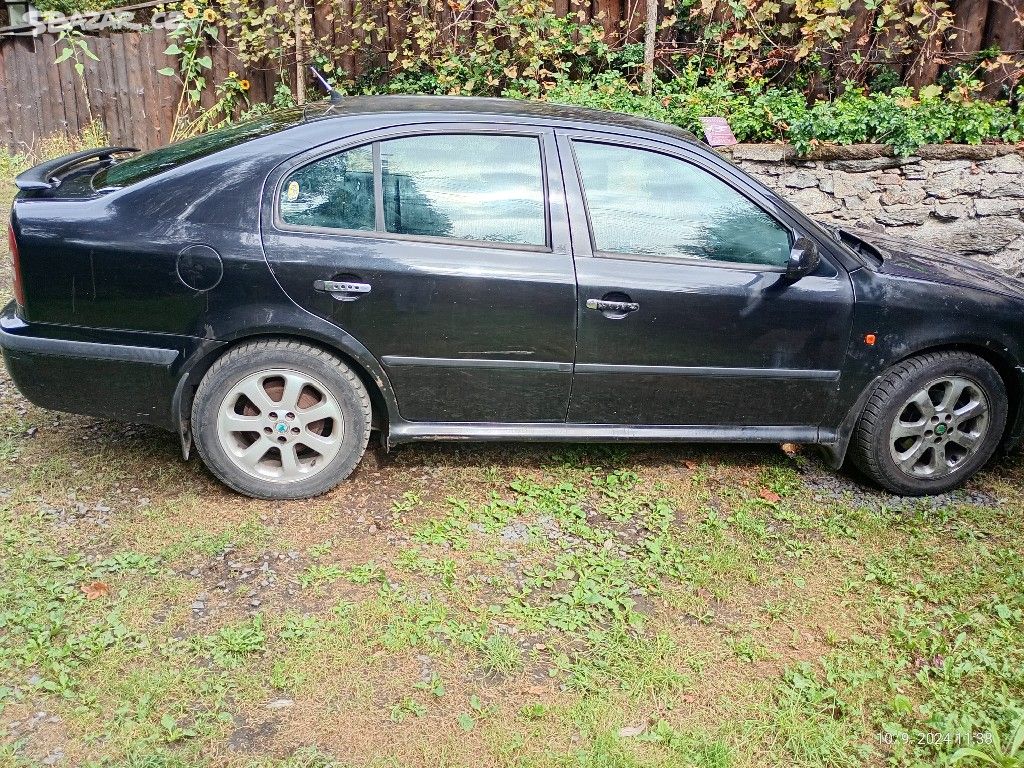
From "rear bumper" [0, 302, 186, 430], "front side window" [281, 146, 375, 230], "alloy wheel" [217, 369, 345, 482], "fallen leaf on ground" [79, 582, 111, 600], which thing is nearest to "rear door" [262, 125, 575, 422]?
"front side window" [281, 146, 375, 230]

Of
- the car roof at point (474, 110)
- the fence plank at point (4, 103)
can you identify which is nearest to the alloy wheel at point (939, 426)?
the car roof at point (474, 110)

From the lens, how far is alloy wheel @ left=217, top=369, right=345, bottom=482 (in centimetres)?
408

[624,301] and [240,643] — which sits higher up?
[624,301]

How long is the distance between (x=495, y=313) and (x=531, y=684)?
159 cm

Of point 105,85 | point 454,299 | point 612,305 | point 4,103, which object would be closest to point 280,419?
point 454,299

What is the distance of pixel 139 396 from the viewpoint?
407cm

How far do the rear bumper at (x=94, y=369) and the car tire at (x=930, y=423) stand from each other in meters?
3.21

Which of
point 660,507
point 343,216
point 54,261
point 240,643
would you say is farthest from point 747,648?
point 54,261

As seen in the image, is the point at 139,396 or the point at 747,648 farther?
the point at 139,396

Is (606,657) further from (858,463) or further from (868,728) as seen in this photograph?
(858,463)

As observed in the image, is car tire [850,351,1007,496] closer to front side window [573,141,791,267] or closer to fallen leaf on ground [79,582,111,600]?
front side window [573,141,791,267]

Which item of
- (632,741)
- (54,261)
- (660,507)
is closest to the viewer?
(632,741)

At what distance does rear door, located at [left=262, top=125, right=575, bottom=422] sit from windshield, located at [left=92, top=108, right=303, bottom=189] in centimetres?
36

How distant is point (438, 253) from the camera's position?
4039mm
